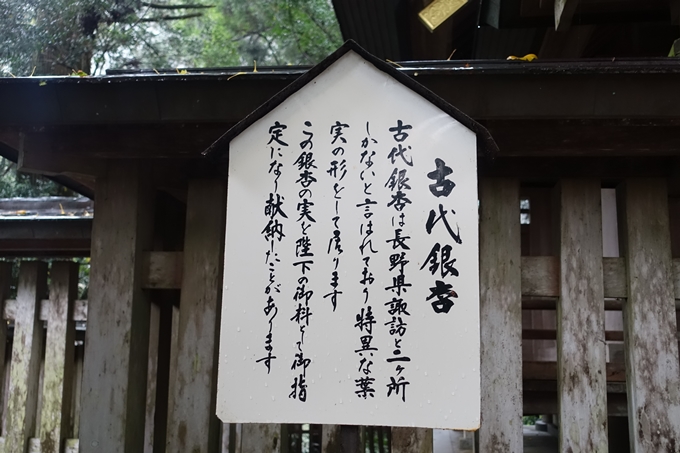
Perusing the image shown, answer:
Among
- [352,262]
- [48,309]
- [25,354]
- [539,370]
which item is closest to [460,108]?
[352,262]

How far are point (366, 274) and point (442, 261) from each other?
0.27 metres

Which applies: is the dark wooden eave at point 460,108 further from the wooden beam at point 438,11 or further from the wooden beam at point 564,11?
the wooden beam at point 438,11

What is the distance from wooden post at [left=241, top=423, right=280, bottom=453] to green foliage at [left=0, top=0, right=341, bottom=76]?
16.7ft

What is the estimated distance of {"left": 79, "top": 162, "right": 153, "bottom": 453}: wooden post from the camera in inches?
116

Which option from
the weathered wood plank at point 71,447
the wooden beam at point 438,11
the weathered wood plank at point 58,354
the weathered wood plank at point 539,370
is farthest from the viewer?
the weathered wood plank at point 71,447

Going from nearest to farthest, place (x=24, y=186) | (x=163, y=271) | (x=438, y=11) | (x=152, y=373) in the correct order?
(x=163, y=271) < (x=438, y=11) < (x=152, y=373) < (x=24, y=186)

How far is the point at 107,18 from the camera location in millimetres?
10133

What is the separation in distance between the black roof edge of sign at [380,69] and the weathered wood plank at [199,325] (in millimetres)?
822

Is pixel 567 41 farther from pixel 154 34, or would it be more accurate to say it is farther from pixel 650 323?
pixel 154 34

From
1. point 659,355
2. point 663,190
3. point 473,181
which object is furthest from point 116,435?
point 663,190

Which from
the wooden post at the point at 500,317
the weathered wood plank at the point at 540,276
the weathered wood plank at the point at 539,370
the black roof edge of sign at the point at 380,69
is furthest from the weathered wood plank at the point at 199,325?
the weathered wood plank at the point at 539,370

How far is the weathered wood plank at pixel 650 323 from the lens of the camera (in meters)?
2.72

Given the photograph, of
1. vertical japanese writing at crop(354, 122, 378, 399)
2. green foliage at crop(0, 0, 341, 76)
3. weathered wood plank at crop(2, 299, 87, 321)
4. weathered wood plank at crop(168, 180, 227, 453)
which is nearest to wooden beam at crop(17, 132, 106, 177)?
weathered wood plank at crop(168, 180, 227, 453)

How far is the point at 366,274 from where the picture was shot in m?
2.13
